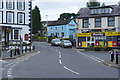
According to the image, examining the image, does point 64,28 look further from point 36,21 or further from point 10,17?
point 10,17

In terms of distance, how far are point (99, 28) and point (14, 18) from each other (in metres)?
16.1

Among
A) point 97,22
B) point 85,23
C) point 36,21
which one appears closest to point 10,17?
point 85,23

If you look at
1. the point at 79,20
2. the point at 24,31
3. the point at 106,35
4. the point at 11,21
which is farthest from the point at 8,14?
the point at 106,35

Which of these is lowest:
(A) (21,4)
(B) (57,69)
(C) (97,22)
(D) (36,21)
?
(B) (57,69)

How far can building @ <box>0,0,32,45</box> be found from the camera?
34.9 metres

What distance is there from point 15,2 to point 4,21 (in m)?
3.77

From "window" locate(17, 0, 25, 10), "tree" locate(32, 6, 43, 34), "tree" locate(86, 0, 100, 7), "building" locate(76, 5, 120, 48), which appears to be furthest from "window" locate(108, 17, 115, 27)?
"tree" locate(86, 0, 100, 7)

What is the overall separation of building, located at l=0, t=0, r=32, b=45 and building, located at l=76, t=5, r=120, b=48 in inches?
414

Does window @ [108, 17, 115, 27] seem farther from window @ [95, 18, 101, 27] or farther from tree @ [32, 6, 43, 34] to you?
tree @ [32, 6, 43, 34]

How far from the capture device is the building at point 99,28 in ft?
124

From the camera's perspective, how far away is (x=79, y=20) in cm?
4247

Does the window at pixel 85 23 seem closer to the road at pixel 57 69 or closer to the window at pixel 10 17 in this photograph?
the window at pixel 10 17

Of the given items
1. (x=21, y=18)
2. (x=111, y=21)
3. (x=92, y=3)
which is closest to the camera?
(x=21, y=18)

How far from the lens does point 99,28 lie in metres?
40.6
